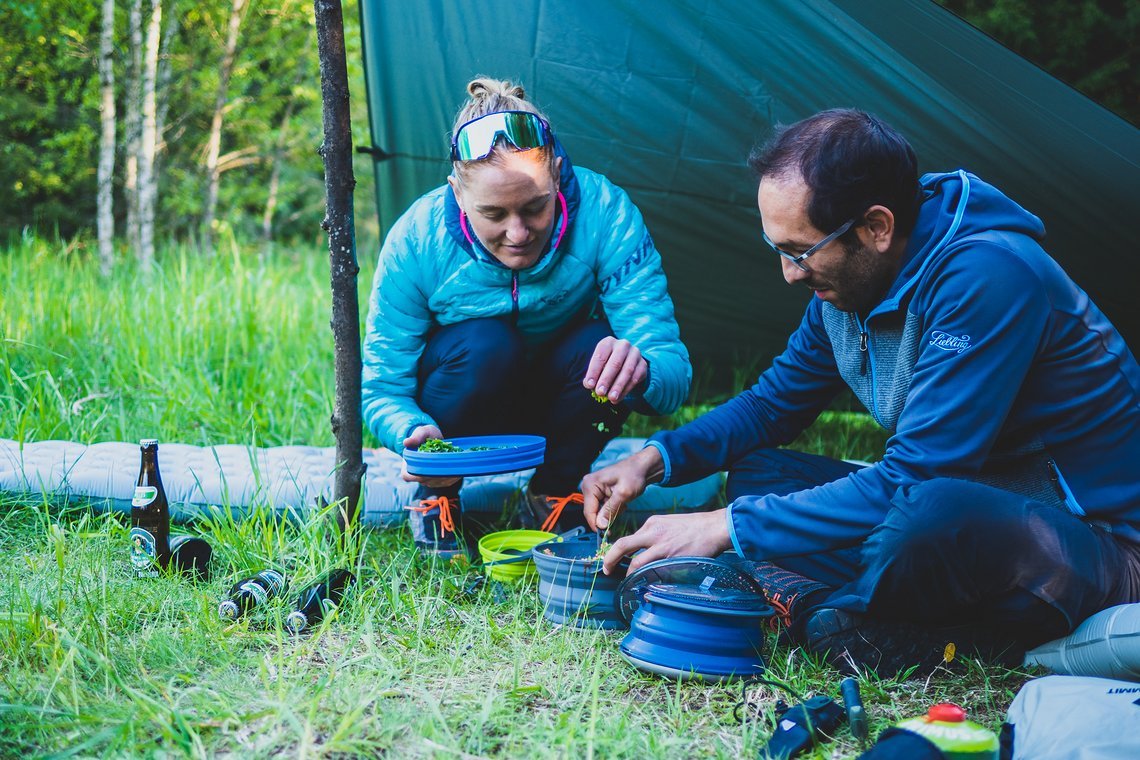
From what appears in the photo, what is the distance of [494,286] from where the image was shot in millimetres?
2705

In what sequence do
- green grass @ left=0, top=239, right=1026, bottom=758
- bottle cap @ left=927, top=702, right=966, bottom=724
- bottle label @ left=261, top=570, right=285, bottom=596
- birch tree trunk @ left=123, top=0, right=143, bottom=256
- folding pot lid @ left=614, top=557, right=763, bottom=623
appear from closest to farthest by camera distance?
bottle cap @ left=927, top=702, right=966, bottom=724, green grass @ left=0, top=239, right=1026, bottom=758, folding pot lid @ left=614, top=557, right=763, bottom=623, bottle label @ left=261, top=570, right=285, bottom=596, birch tree trunk @ left=123, top=0, right=143, bottom=256

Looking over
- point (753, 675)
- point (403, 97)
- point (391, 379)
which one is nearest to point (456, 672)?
point (753, 675)

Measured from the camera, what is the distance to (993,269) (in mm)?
1784

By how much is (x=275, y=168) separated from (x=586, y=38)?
9.65 m

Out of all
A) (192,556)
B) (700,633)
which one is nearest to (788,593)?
(700,633)

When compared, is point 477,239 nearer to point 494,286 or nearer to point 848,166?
point 494,286

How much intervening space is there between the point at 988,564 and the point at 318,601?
56.4 inches

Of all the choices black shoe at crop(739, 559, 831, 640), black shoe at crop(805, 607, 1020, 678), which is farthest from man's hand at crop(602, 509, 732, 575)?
black shoe at crop(805, 607, 1020, 678)

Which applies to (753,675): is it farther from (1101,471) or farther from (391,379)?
(391,379)

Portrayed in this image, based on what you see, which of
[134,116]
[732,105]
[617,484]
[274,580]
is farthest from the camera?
[134,116]

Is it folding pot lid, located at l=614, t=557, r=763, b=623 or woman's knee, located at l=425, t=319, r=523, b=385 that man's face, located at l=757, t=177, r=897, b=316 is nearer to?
folding pot lid, located at l=614, t=557, r=763, b=623

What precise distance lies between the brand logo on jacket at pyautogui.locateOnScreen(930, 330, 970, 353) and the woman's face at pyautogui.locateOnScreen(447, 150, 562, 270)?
1.06 metres

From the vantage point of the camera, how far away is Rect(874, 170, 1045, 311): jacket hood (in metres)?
1.88

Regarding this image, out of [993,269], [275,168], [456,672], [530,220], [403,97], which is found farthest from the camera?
[275,168]
